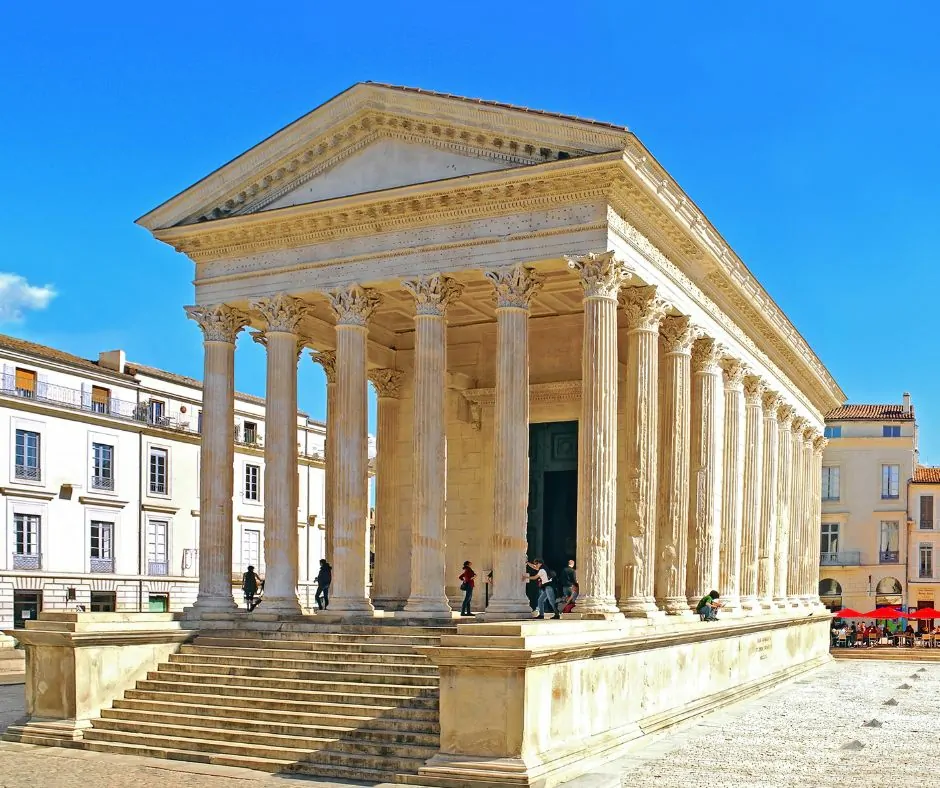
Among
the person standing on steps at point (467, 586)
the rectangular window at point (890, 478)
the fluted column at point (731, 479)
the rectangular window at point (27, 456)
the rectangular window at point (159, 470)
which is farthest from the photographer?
the rectangular window at point (890, 478)

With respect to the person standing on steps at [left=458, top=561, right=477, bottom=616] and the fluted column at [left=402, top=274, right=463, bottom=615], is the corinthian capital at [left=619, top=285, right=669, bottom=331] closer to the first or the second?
the fluted column at [left=402, top=274, right=463, bottom=615]

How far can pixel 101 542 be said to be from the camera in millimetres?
45750

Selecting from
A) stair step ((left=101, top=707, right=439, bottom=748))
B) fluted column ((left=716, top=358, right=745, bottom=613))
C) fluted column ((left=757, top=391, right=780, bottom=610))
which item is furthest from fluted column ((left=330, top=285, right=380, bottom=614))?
fluted column ((left=757, top=391, right=780, bottom=610))

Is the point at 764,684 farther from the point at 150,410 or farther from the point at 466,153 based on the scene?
the point at 150,410

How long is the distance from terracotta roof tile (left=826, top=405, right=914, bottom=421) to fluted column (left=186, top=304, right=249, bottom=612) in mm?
41558

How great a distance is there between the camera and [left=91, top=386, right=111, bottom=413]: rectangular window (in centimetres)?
4629

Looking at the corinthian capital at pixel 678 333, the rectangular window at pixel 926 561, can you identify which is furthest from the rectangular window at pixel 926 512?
the corinthian capital at pixel 678 333

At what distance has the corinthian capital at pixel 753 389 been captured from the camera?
27742mm

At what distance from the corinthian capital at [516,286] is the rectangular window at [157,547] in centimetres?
3233

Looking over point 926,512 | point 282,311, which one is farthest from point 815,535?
point 926,512

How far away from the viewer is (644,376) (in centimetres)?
2048

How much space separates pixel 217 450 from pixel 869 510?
4278 cm

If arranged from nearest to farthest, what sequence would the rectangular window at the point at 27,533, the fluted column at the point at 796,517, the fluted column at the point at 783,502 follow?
the fluted column at the point at 783,502 < the fluted column at the point at 796,517 < the rectangular window at the point at 27,533

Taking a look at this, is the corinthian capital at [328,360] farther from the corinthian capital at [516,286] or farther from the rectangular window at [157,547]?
the rectangular window at [157,547]
